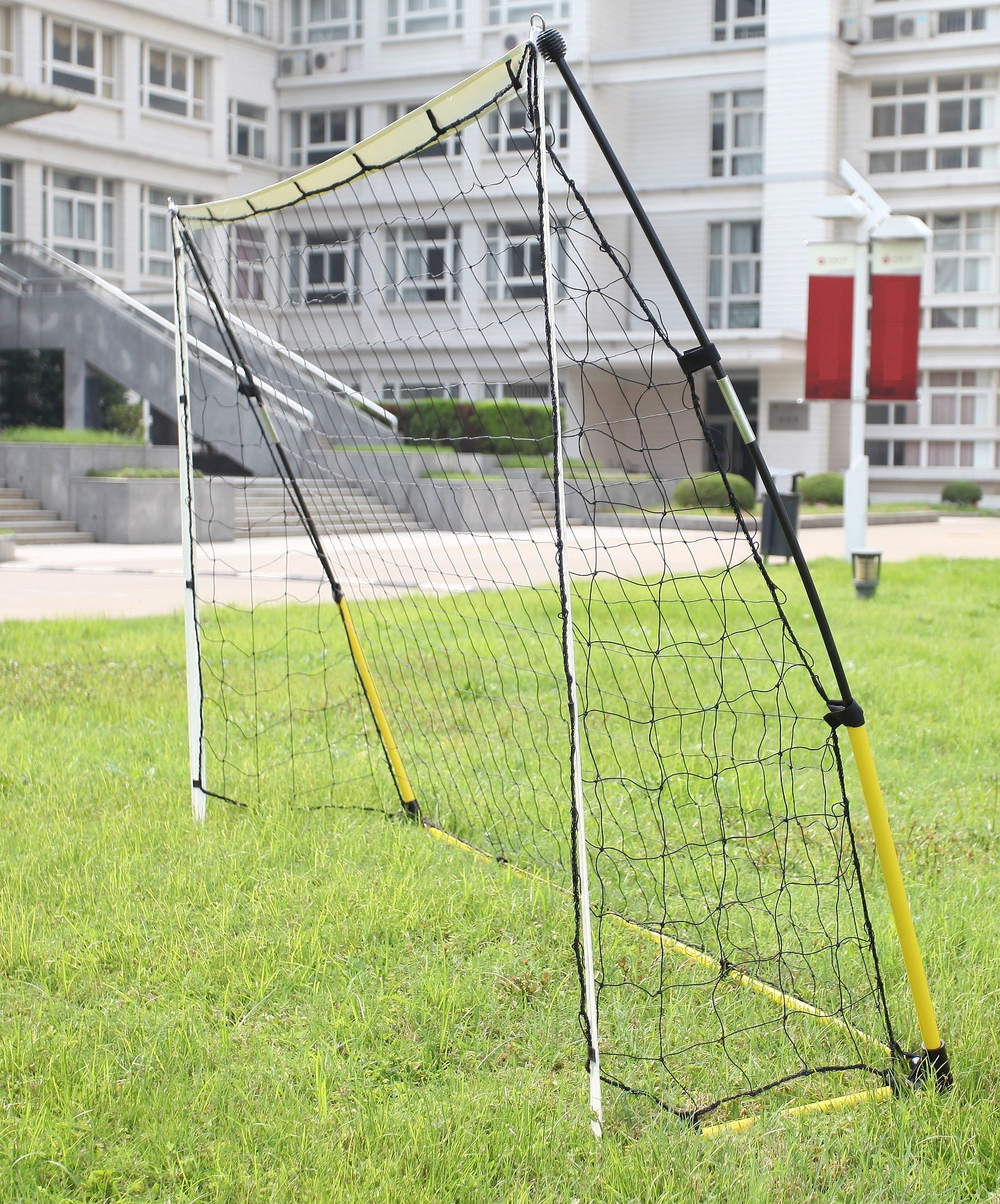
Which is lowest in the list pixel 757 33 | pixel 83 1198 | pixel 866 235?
pixel 83 1198

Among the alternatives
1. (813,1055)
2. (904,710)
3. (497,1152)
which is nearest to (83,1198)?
(497,1152)

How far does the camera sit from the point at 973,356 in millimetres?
36906

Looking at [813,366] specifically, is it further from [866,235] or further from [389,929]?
[389,929]

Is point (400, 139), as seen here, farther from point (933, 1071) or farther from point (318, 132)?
point (318, 132)

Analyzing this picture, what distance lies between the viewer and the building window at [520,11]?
37.7m

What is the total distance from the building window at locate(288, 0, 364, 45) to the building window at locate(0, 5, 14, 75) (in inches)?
487

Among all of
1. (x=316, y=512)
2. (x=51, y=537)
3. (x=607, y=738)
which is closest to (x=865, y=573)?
(x=607, y=738)

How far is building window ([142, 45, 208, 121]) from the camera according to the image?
33.6 metres

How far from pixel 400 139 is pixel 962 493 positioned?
32713 millimetres

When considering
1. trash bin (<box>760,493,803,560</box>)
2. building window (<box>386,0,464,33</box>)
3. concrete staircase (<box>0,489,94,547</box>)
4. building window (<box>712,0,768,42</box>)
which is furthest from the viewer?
building window (<box>386,0,464,33</box>)

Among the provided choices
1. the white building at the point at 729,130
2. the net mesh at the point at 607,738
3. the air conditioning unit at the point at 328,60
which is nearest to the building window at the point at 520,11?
the white building at the point at 729,130

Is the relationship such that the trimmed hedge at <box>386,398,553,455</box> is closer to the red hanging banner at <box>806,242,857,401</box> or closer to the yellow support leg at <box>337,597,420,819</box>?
the red hanging banner at <box>806,242,857,401</box>

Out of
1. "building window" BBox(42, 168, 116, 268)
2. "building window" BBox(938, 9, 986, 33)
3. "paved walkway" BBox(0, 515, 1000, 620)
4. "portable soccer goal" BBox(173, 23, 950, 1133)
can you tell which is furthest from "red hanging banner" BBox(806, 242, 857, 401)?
"building window" BBox(938, 9, 986, 33)

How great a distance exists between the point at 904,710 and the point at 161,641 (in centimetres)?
478
